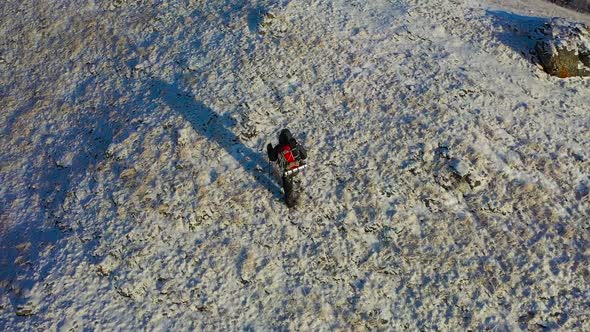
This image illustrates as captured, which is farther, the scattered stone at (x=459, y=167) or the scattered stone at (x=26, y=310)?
the scattered stone at (x=459, y=167)

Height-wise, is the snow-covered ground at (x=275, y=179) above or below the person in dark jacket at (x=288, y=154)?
below

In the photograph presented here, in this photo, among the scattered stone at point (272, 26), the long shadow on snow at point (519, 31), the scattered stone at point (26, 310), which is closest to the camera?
the scattered stone at point (26, 310)

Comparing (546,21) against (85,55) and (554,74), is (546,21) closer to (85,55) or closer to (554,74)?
(554,74)

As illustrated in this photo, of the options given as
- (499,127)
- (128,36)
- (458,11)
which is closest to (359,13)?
(458,11)

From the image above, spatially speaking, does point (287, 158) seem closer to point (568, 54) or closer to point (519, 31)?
point (568, 54)

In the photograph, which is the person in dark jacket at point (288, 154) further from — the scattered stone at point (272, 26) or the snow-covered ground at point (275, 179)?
the scattered stone at point (272, 26)

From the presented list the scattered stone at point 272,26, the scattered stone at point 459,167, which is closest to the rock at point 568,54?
the scattered stone at point 459,167

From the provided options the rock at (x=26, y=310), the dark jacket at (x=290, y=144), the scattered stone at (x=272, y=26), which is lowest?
the rock at (x=26, y=310)
